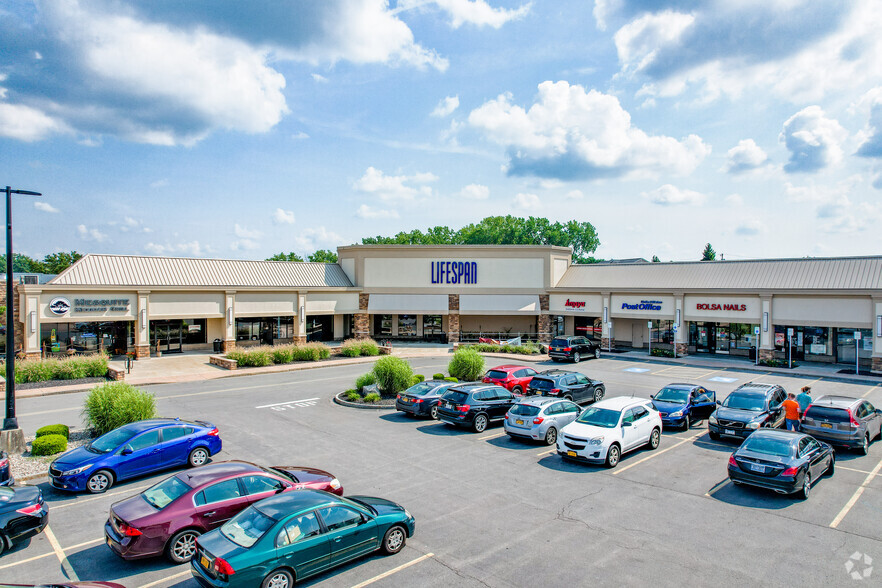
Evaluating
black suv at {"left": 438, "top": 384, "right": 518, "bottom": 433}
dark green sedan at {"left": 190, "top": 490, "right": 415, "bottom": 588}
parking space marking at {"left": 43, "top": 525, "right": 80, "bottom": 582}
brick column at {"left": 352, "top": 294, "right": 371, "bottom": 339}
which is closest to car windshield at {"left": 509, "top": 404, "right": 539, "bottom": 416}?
black suv at {"left": 438, "top": 384, "right": 518, "bottom": 433}

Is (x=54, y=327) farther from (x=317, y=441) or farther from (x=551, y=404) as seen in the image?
(x=551, y=404)

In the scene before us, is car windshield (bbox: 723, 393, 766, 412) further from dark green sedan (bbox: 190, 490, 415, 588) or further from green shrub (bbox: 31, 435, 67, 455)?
green shrub (bbox: 31, 435, 67, 455)

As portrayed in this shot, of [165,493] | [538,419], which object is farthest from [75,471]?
[538,419]

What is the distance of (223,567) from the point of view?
281 inches

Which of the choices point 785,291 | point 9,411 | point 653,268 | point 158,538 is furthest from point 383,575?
point 653,268

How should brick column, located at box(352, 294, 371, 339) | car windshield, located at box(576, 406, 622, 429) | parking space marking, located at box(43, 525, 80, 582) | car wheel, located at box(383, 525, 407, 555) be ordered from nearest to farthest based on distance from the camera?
parking space marking, located at box(43, 525, 80, 582) → car wheel, located at box(383, 525, 407, 555) → car windshield, located at box(576, 406, 622, 429) → brick column, located at box(352, 294, 371, 339)

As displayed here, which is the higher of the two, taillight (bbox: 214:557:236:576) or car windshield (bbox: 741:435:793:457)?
car windshield (bbox: 741:435:793:457)

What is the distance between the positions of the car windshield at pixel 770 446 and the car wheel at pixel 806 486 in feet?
1.92

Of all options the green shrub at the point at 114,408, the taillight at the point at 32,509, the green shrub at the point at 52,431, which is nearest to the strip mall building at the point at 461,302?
the green shrub at the point at 52,431

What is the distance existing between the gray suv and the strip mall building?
47.0 feet

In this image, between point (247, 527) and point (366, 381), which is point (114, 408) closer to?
point (366, 381)

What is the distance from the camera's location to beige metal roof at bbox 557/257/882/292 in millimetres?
30203

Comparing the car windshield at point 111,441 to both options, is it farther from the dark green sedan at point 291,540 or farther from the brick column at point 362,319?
the brick column at point 362,319

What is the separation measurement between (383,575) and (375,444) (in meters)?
7.77
